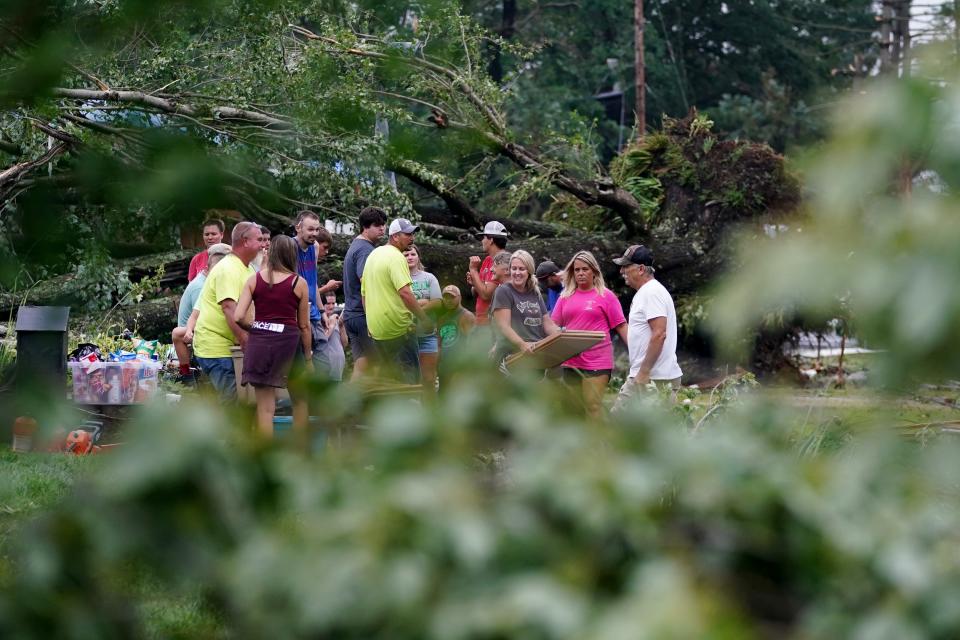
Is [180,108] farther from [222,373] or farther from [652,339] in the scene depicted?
[652,339]

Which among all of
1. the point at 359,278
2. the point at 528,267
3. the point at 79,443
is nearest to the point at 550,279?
the point at 528,267

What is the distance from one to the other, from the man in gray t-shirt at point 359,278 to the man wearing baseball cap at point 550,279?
2332 millimetres

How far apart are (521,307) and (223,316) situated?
7.73 ft

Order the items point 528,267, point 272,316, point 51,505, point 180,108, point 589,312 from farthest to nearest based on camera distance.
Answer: point 528,267 → point 589,312 → point 272,316 → point 180,108 → point 51,505

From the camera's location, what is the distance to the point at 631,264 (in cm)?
859

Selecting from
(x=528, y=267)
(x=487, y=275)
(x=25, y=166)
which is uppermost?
(x=25, y=166)

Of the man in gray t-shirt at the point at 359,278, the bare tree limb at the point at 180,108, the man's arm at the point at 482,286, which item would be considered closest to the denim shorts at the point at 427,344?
the man in gray t-shirt at the point at 359,278

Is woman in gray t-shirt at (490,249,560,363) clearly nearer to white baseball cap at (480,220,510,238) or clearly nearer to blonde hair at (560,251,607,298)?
blonde hair at (560,251,607,298)

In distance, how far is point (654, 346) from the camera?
8203 mm

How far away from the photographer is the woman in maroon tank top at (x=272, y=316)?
298 inches

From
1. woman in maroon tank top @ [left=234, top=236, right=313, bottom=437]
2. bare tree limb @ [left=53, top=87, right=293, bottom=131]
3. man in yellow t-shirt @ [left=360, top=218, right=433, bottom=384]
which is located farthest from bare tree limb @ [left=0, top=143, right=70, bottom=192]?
man in yellow t-shirt @ [left=360, top=218, right=433, bottom=384]

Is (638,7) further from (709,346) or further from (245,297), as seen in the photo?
(245,297)

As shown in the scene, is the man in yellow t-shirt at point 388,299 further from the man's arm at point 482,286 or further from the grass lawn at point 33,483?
the grass lawn at point 33,483

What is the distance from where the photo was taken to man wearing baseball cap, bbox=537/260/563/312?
11359 millimetres
